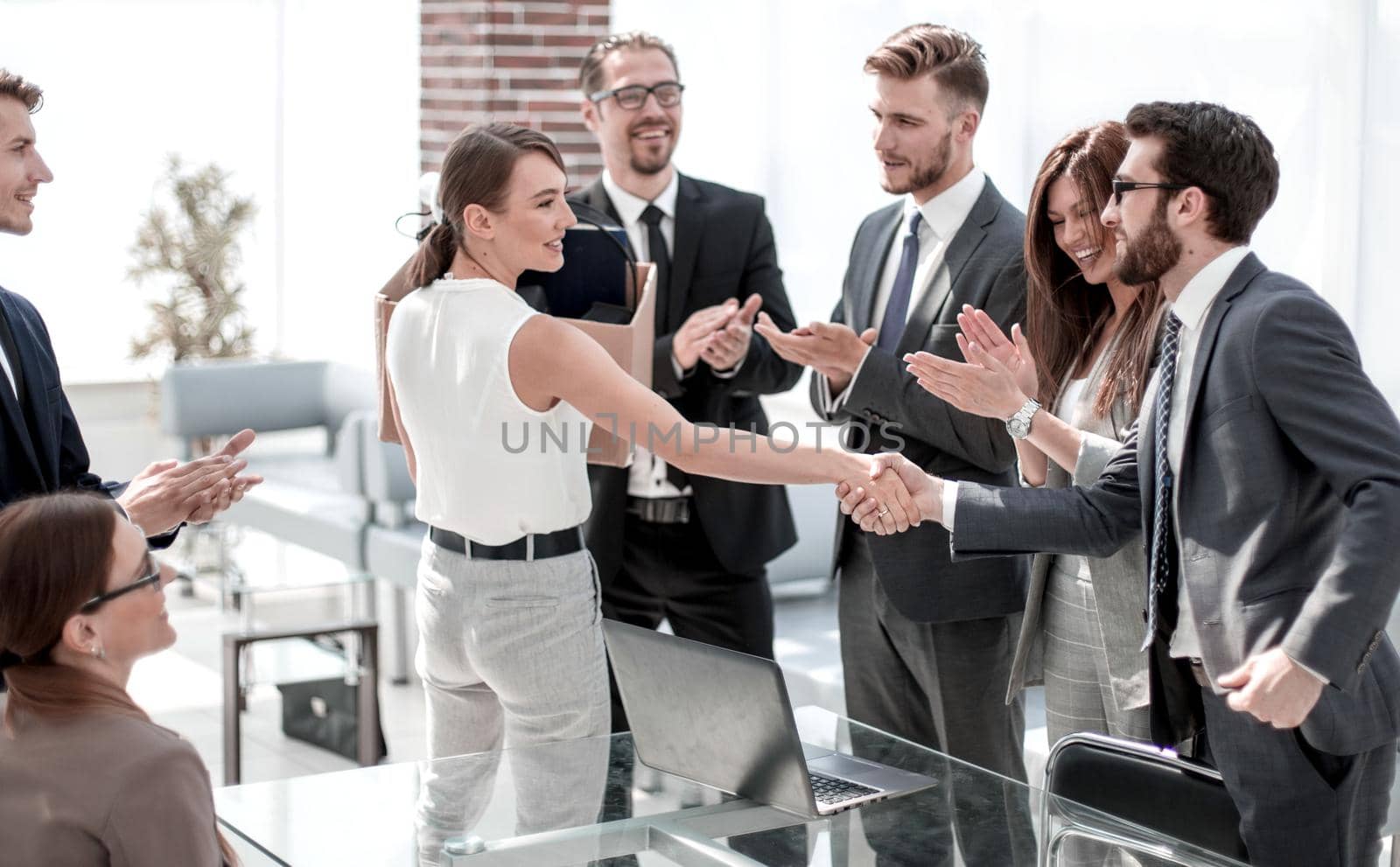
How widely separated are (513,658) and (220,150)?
7772mm

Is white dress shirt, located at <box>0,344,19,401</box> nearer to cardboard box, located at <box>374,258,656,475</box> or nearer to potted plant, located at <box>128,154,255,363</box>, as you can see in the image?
cardboard box, located at <box>374,258,656,475</box>

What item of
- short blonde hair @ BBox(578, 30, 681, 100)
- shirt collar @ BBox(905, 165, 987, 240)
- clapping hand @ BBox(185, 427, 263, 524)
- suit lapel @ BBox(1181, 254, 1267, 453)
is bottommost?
clapping hand @ BBox(185, 427, 263, 524)

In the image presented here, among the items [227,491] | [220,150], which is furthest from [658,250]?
[220,150]

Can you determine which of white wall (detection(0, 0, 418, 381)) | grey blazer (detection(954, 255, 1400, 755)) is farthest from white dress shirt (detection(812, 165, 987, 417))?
white wall (detection(0, 0, 418, 381))

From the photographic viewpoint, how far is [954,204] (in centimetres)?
312

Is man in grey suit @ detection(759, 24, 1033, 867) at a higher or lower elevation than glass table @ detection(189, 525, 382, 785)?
Answer: higher

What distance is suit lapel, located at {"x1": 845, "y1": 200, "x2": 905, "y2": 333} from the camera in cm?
326

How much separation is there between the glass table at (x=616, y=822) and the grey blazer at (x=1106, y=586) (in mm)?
344

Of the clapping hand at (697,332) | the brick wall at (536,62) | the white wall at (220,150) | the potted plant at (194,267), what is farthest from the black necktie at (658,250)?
the potted plant at (194,267)

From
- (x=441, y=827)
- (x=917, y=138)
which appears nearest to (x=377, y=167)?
(x=917, y=138)

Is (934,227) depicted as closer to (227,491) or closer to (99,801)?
(227,491)

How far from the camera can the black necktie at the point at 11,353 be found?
8.11 feet

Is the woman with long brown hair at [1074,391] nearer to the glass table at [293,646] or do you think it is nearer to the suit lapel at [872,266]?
the suit lapel at [872,266]

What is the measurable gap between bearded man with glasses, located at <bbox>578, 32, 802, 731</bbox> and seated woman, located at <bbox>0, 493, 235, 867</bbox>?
173 centimetres
